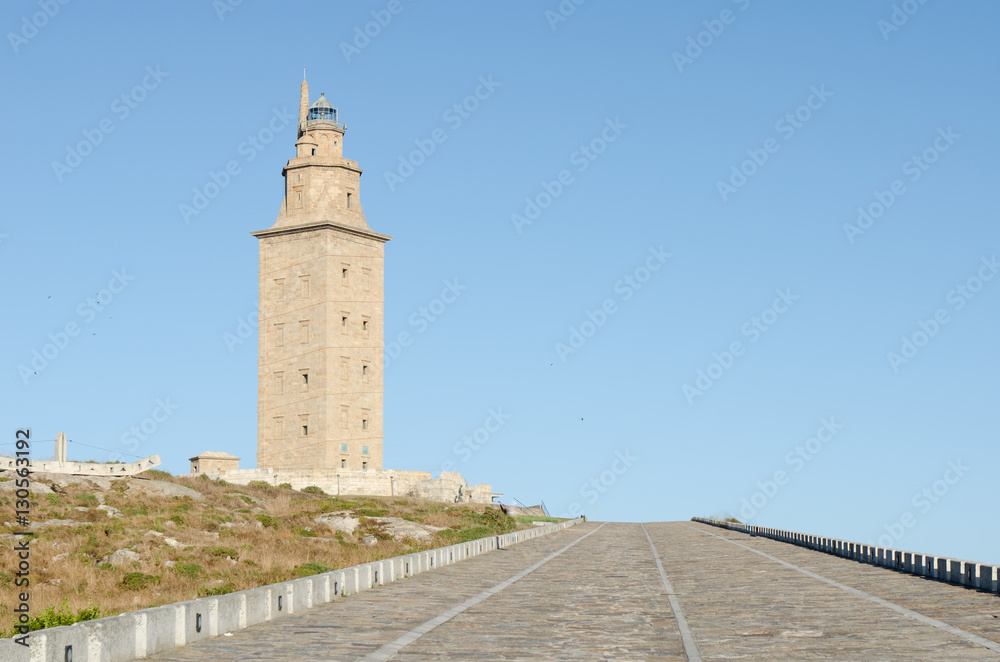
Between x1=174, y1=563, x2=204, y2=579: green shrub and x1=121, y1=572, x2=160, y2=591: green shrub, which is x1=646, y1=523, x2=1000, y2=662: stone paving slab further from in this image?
x1=174, y1=563, x2=204, y2=579: green shrub

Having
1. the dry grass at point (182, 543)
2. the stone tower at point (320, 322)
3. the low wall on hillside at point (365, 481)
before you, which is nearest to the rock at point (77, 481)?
the dry grass at point (182, 543)

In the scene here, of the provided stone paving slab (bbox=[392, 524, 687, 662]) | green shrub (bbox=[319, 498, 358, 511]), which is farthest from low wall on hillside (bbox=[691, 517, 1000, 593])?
green shrub (bbox=[319, 498, 358, 511])

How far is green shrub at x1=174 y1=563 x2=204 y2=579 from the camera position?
3838 cm

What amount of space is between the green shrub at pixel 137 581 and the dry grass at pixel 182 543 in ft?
0.10

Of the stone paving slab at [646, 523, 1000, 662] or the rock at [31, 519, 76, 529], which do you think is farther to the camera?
the rock at [31, 519, 76, 529]

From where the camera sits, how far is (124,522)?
5334 centimetres

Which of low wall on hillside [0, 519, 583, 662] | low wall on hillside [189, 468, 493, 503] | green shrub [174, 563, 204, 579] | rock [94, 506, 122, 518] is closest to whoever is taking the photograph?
low wall on hillside [0, 519, 583, 662]

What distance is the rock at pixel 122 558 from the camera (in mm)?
41875

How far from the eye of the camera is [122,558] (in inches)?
1684

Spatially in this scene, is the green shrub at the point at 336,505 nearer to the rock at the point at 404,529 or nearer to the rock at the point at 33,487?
the rock at the point at 404,529

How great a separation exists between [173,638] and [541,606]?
25.9ft

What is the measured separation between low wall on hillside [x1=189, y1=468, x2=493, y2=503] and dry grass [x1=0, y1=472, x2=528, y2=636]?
35.5ft

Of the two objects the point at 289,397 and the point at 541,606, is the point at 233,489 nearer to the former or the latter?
the point at 289,397

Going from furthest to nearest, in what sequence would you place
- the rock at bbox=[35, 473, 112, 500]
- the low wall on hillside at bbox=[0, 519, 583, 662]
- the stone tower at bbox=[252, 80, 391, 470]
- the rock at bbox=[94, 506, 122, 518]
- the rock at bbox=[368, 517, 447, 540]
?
1. the stone tower at bbox=[252, 80, 391, 470]
2. the rock at bbox=[35, 473, 112, 500]
3. the rock at bbox=[94, 506, 122, 518]
4. the rock at bbox=[368, 517, 447, 540]
5. the low wall on hillside at bbox=[0, 519, 583, 662]
